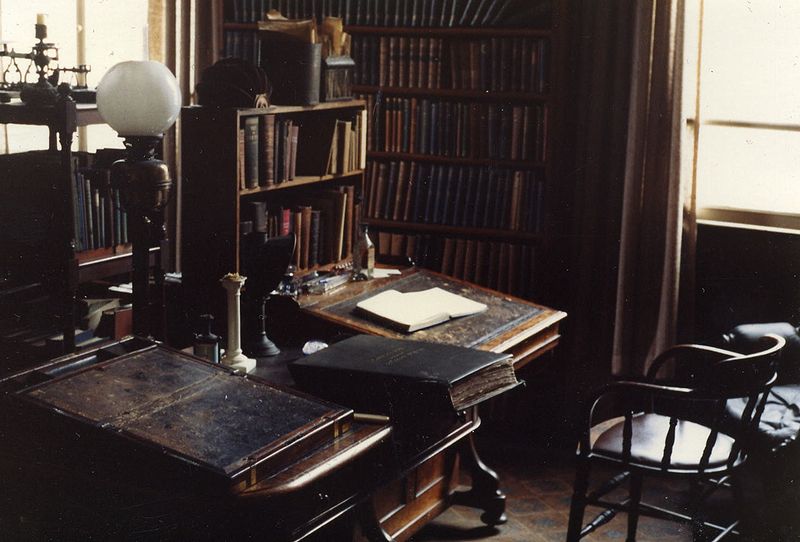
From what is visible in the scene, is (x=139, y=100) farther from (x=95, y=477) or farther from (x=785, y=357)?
(x=785, y=357)

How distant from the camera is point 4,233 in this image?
3.47 m

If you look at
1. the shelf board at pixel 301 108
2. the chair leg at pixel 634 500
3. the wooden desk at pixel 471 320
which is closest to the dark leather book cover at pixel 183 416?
the wooden desk at pixel 471 320

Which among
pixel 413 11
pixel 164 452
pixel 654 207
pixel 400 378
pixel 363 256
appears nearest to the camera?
pixel 164 452

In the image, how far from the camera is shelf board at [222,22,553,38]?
425cm

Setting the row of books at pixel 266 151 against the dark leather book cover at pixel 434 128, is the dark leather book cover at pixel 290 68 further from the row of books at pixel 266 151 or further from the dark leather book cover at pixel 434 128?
the dark leather book cover at pixel 434 128

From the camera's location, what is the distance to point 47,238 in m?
3.48

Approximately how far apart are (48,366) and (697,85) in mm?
3010

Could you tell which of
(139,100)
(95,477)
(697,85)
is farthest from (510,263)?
(95,477)

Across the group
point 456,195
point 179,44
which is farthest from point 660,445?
point 179,44

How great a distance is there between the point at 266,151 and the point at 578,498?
1540mm

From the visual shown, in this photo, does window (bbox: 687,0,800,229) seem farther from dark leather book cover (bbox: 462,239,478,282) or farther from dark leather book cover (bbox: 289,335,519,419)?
dark leather book cover (bbox: 289,335,519,419)

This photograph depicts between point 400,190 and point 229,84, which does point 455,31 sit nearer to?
point 400,190

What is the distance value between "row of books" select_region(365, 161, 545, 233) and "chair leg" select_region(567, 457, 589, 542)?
1.75m

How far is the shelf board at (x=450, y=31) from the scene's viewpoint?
425 cm
